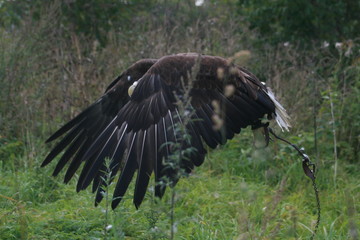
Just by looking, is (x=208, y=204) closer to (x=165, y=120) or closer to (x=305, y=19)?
(x=165, y=120)

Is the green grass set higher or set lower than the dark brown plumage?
lower

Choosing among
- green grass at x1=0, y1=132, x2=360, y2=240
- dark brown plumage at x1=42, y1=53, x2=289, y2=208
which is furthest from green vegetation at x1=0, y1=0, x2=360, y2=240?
dark brown plumage at x1=42, y1=53, x2=289, y2=208

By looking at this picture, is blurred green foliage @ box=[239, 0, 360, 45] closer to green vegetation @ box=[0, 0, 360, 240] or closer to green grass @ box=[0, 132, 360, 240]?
green vegetation @ box=[0, 0, 360, 240]

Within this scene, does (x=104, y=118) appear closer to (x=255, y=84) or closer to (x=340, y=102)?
(x=255, y=84)

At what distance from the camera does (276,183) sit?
473 centimetres

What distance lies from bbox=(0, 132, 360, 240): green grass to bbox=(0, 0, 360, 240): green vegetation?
0.04 feet

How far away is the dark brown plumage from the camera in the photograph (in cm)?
311

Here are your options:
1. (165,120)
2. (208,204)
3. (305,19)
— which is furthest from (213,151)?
(305,19)

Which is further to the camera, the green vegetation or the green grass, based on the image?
the green vegetation

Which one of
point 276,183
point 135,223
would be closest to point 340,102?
point 276,183

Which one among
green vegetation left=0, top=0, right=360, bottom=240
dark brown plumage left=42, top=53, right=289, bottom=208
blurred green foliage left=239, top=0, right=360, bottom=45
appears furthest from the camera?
blurred green foliage left=239, top=0, right=360, bottom=45

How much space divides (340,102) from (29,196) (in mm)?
2950

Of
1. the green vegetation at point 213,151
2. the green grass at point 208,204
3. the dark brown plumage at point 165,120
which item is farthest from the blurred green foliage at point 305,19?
the dark brown plumage at point 165,120

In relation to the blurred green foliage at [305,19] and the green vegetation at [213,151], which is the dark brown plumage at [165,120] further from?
the blurred green foliage at [305,19]
